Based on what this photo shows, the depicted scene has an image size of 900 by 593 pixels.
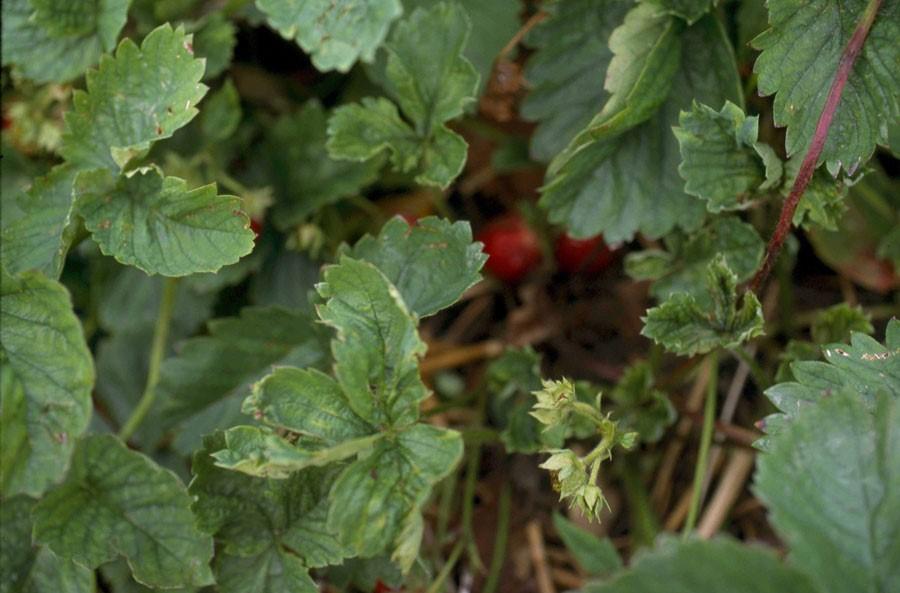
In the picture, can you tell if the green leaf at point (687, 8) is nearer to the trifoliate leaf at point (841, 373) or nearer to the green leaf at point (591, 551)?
the trifoliate leaf at point (841, 373)

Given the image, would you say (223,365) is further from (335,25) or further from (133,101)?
(335,25)

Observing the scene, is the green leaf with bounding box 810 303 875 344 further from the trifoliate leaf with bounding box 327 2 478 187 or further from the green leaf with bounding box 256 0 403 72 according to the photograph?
the green leaf with bounding box 256 0 403 72

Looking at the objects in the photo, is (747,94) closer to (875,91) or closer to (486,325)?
(875,91)

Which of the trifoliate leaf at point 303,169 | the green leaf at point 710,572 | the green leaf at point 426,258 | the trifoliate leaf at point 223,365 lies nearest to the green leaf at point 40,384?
the trifoliate leaf at point 223,365

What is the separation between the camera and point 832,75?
132cm

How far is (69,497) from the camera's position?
56.8 inches

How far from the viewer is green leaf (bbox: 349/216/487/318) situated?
1409 millimetres

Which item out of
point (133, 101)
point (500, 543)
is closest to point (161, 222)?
point (133, 101)

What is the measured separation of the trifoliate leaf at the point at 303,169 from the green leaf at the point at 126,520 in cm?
59

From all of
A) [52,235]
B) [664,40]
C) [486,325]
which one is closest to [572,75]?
[664,40]

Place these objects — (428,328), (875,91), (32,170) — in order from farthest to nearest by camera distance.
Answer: (428,328) < (32,170) < (875,91)

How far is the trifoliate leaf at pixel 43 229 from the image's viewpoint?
4.59ft

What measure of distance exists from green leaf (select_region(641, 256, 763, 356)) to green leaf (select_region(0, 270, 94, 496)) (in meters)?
0.79

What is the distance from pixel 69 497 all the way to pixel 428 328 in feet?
3.04
